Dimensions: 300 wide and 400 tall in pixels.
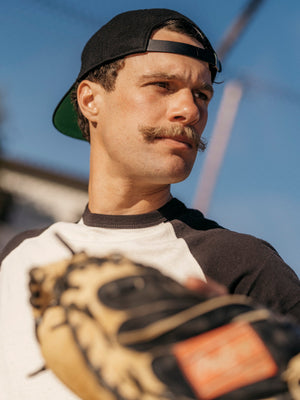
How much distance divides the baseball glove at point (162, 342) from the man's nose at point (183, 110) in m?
1.13

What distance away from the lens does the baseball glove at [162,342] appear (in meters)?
0.98

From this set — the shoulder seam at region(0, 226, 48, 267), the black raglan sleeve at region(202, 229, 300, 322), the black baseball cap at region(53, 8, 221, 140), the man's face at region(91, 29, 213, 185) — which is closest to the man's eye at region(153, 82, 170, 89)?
the man's face at region(91, 29, 213, 185)

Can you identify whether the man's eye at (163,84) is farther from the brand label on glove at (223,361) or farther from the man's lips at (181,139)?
the brand label on glove at (223,361)

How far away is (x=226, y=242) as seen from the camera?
6.06ft

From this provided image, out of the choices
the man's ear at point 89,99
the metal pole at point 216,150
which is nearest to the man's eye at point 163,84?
the man's ear at point 89,99

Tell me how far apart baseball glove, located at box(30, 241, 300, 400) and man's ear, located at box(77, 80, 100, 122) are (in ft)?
5.05

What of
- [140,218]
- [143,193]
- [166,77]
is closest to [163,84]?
[166,77]

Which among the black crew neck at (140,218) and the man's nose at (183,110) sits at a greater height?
the man's nose at (183,110)

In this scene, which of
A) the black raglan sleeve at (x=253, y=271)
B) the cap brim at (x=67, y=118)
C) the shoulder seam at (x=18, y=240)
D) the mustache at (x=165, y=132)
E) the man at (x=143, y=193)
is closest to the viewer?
the black raglan sleeve at (x=253, y=271)

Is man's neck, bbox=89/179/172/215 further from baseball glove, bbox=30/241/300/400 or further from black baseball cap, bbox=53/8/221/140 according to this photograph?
baseball glove, bbox=30/241/300/400

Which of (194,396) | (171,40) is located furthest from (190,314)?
(171,40)

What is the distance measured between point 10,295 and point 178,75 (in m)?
1.21

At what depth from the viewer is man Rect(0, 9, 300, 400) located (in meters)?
1.76

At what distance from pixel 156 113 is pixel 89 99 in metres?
0.62
